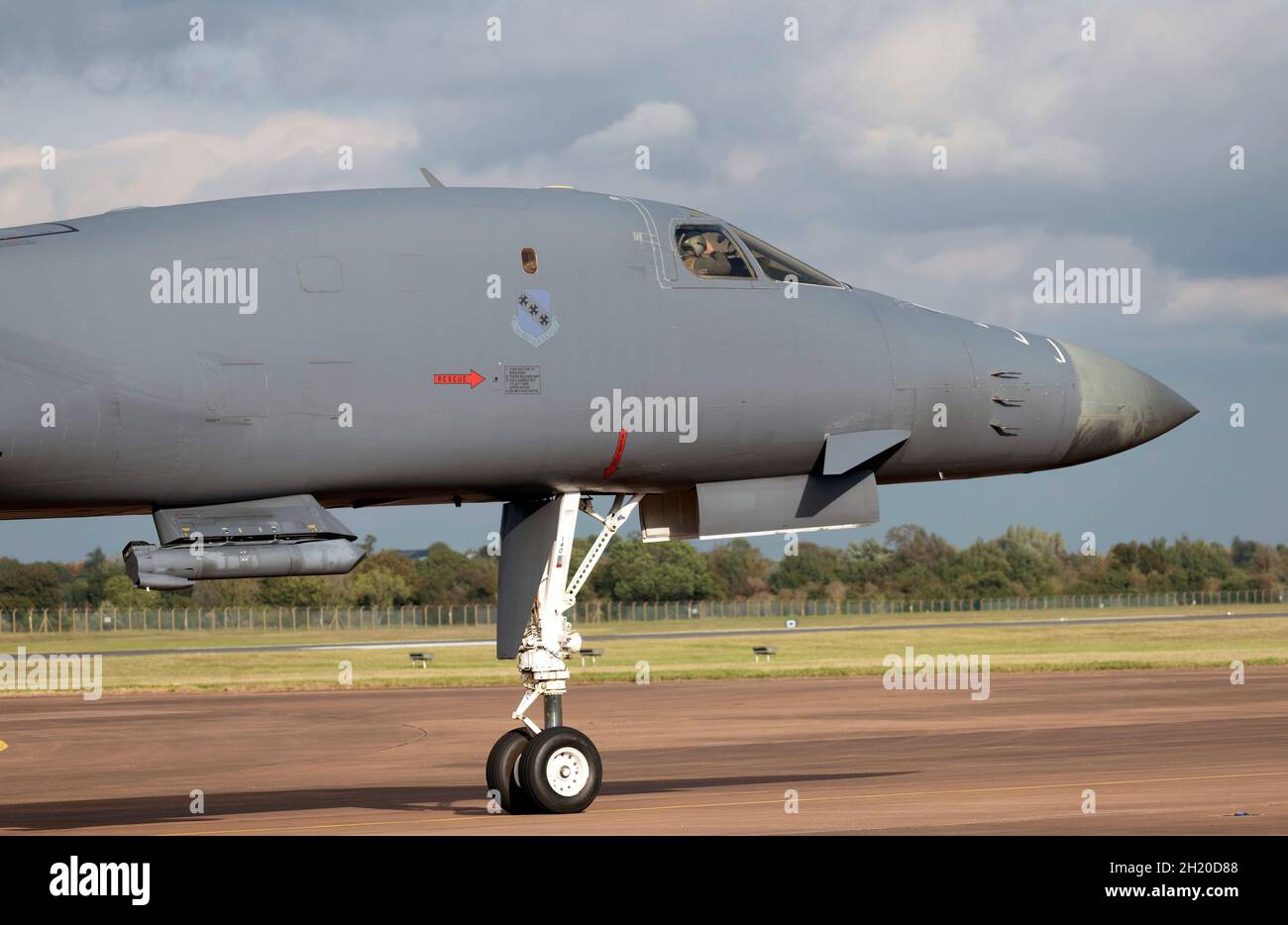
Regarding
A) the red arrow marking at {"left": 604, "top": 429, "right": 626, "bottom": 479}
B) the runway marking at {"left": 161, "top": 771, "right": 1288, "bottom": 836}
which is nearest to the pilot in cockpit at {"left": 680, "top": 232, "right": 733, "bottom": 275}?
the red arrow marking at {"left": 604, "top": 429, "right": 626, "bottom": 479}

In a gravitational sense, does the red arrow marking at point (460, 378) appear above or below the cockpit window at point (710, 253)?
below

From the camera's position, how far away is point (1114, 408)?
1591 cm

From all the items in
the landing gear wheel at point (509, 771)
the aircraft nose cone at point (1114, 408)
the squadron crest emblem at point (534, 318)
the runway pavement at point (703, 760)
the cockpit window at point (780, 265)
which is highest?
the cockpit window at point (780, 265)

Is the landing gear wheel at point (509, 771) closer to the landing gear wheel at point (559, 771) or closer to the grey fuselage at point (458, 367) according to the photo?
the landing gear wheel at point (559, 771)

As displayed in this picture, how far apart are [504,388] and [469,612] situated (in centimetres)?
7848

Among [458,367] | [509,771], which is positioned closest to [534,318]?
[458,367]

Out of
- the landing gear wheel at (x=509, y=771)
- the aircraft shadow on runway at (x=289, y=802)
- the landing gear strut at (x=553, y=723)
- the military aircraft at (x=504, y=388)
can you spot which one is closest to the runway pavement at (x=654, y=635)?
the aircraft shadow on runway at (x=289, y=802)

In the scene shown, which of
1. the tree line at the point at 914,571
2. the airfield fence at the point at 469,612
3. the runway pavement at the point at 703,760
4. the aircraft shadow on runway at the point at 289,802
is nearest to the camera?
the runway pavement at the point at 703,760

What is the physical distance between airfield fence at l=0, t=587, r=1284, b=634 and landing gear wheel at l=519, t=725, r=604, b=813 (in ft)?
214

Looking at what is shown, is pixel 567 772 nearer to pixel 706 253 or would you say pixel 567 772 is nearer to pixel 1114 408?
pixel 706 253

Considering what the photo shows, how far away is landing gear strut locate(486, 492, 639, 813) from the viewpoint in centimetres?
1541

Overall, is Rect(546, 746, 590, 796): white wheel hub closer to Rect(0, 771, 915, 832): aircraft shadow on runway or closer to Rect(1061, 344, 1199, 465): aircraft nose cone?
Rect(0, 771, 915, 832): aircraft shadow on runway

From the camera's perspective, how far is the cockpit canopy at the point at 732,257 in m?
15.3

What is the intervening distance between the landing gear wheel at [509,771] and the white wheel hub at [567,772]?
1.33 ft
